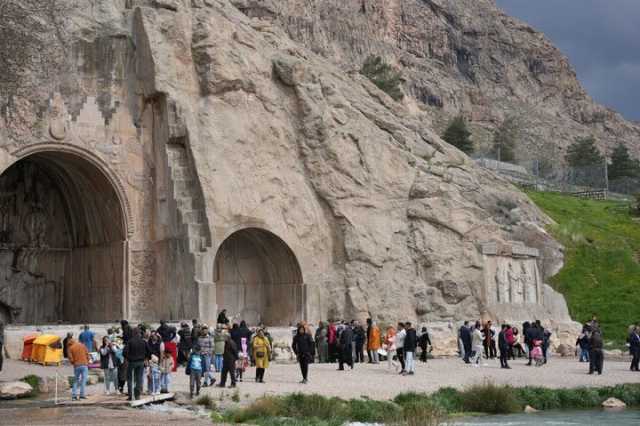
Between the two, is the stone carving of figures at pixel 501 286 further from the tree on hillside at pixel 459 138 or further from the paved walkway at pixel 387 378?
the tree on hillside at pixel 459 138

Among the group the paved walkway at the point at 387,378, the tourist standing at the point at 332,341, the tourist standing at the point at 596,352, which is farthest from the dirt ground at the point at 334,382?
the tourist standing at the point at 332,341

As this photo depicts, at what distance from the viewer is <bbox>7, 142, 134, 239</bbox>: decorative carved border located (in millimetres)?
32250

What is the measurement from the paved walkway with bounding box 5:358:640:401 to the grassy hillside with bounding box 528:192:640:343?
12.2m

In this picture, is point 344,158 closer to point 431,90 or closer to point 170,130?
point 170,130

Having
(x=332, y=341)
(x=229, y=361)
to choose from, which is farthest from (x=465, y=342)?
A: (x=229, y=361)

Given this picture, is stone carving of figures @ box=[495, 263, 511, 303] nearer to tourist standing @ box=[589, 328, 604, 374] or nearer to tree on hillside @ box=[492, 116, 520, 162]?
tourist standing @ box=[589, 328, 604, 374]

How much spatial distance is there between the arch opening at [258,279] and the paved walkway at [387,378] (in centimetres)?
699

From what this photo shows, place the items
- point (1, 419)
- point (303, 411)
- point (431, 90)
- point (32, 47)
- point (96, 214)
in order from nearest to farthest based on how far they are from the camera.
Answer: point (1, 419) < point (303, 411) < point (32, 47) < point (96, 214) < point (431, 90)

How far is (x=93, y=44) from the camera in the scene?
34.3 m

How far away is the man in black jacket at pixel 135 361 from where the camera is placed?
63.5 ft

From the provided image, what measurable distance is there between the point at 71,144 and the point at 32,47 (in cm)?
370

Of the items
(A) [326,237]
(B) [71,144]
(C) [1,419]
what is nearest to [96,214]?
(B) [71,144]

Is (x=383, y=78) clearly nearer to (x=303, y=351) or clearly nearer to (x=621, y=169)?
(x=621, y=169)

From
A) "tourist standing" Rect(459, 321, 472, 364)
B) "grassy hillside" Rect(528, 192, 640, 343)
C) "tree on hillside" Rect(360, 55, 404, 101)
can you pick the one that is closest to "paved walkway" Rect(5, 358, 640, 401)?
"tourist standing" Rect(459, 321, 472, 364)
